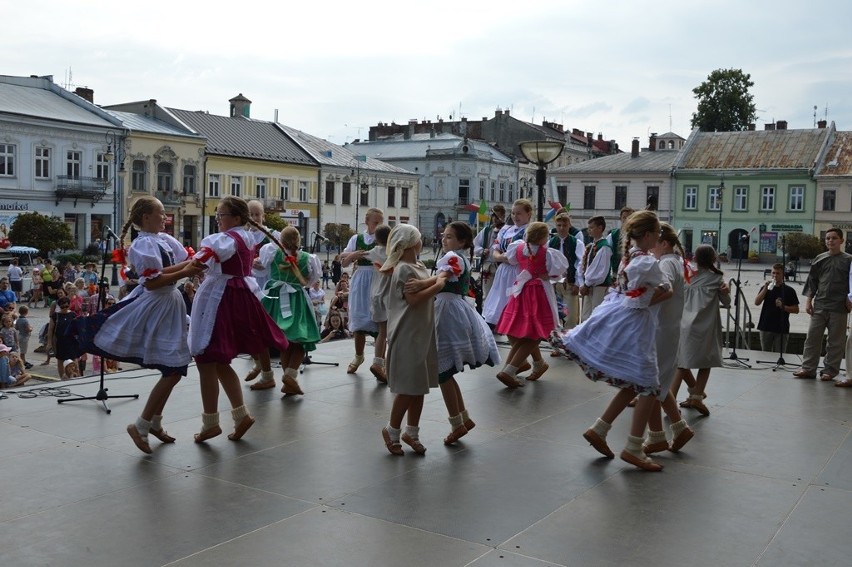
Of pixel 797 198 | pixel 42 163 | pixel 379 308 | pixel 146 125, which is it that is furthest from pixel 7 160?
pixel 797 198

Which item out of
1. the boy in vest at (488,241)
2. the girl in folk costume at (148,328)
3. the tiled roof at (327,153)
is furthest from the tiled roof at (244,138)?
the girl in folk costume at (148,328)

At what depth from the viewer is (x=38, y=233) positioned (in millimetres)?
35781

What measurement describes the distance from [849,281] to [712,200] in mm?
53605

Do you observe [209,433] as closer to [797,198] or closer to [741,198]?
[797,198]

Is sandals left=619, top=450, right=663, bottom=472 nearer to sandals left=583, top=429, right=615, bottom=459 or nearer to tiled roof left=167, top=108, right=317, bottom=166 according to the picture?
sandals left=583, top=429, right=615, bottom=459

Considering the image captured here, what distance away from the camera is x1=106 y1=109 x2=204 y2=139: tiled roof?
161 feet

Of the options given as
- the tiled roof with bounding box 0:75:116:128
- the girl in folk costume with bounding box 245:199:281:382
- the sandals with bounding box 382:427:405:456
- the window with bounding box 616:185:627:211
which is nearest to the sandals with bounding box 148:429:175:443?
the sandals with bounding box 382:427:405:456

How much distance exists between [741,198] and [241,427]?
58.8m

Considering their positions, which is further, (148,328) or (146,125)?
(146,125)

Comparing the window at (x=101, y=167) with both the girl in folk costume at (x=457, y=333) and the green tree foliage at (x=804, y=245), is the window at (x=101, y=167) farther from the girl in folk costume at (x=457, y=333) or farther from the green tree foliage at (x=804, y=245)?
the girl in folk costume at (x=457, y=333)

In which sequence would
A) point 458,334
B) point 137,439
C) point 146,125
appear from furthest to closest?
point 146,125 → point 458,334 → point 137,439

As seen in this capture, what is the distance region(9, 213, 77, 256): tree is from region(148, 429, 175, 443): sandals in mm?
32247

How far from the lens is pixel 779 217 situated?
59.7 m

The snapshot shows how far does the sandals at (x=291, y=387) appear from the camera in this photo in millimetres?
8430
